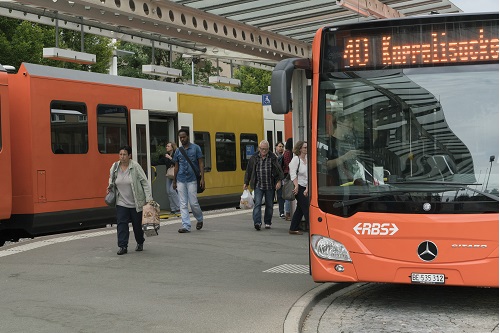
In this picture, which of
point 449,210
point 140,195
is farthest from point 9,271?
point 449,210

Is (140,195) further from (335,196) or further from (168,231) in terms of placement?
(335,196)

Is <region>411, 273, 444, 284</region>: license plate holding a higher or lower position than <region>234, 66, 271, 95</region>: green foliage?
lower

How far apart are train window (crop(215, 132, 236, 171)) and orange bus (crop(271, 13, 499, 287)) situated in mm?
12797

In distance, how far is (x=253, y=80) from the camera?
168 ft

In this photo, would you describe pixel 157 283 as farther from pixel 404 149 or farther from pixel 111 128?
pixel 111 128

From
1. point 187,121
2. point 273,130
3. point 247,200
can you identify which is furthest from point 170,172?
point 273,130

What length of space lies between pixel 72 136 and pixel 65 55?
1471 mm

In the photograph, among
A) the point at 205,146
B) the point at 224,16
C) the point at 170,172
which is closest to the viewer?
the point at 224,16

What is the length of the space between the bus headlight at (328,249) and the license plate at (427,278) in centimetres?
62

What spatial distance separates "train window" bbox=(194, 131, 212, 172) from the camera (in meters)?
19.9

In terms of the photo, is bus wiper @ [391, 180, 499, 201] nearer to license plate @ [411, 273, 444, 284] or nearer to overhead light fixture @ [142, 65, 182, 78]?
license plate @ [411, 273, 444, 284]

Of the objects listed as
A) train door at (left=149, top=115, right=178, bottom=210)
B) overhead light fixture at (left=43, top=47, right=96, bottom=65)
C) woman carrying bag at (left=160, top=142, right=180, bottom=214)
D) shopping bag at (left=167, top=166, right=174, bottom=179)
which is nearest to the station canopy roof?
overhead light fixture at (left=43, top=47, right=96, bottom=65)

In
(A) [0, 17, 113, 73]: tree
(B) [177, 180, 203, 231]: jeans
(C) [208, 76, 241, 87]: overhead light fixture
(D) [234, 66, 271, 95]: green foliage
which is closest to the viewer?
(B) [177, 180, 203, 231]: jeans

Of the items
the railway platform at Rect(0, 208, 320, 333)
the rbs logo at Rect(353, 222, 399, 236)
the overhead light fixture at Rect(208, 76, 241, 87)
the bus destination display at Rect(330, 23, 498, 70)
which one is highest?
the overhead light fixture at Rect(208, 76, 241, 87)
